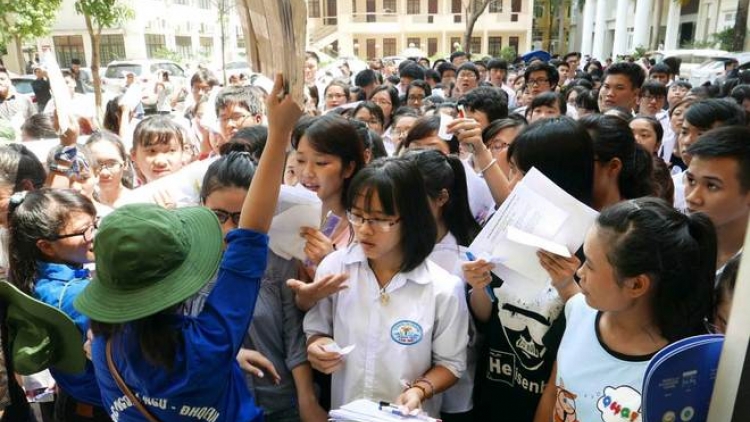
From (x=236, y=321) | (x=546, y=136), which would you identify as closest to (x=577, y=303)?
(x=546, y=136)

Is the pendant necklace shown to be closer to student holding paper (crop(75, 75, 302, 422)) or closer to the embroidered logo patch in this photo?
the embroidered logo patch

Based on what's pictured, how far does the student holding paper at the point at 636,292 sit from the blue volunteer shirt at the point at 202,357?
0.78m

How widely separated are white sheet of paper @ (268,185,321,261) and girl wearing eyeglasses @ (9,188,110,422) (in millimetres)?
547

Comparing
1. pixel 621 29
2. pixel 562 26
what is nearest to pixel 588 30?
pixel 621 29

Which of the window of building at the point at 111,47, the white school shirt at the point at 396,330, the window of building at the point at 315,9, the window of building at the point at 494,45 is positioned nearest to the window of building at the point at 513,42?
the window of building at the point at 494,45

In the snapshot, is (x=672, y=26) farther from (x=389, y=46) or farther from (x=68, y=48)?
(x=68, y=48)

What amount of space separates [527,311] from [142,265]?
3.42ft

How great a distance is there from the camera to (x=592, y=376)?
4.13 feet

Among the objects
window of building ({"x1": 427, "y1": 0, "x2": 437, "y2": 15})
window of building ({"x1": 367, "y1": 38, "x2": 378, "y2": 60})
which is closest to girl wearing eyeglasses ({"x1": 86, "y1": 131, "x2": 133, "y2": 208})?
window of building ({"x1": 367, "y1": 38, "x2": 378, "y2": 60})

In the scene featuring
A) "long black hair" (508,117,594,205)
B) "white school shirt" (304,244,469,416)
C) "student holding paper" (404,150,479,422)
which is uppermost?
"long black hair" (508,117,594,205)

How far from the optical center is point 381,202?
1579mm

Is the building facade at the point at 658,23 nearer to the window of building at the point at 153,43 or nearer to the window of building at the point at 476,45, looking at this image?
the window of building at the point at 476,45

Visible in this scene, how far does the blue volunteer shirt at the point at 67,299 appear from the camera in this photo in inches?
57.7

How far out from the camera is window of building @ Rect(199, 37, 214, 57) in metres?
23.4
